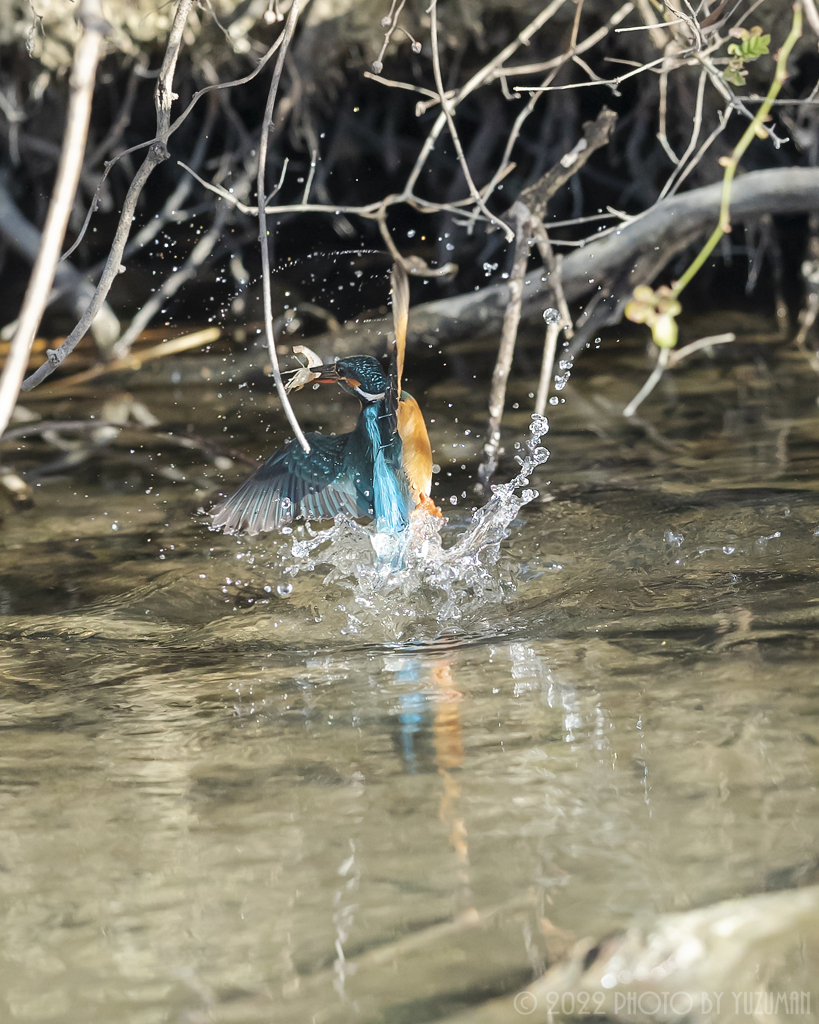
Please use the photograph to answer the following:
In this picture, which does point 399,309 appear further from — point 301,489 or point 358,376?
point 301,489

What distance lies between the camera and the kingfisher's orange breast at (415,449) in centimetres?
243

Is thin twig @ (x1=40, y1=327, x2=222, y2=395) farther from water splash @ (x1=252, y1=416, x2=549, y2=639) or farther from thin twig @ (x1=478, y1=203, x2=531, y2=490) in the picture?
thin twig @ (x1=478, y1=203, x2=531, y2=490)

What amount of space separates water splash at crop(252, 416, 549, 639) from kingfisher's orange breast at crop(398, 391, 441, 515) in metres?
0.06

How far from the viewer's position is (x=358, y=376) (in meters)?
2.27

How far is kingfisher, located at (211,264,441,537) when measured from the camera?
2426 millimetres

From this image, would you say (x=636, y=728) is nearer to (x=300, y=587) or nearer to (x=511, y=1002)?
(x=511, y=1002)

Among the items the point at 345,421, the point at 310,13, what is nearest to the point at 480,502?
the point at 345,421

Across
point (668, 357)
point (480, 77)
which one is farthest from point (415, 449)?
point (480, 77)

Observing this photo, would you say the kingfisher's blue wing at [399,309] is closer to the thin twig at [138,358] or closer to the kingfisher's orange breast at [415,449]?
the kingfisher's orange breast at [415,449]

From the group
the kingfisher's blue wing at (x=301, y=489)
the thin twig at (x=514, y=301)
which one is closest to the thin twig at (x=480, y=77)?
the thin twig at (x=514, y=301)

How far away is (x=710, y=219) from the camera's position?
150 inches

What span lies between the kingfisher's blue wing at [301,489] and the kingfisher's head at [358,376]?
0.24 metres

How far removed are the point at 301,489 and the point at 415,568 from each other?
0.37 m

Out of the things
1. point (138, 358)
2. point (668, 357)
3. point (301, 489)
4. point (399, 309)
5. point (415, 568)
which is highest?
point (138, 358)
